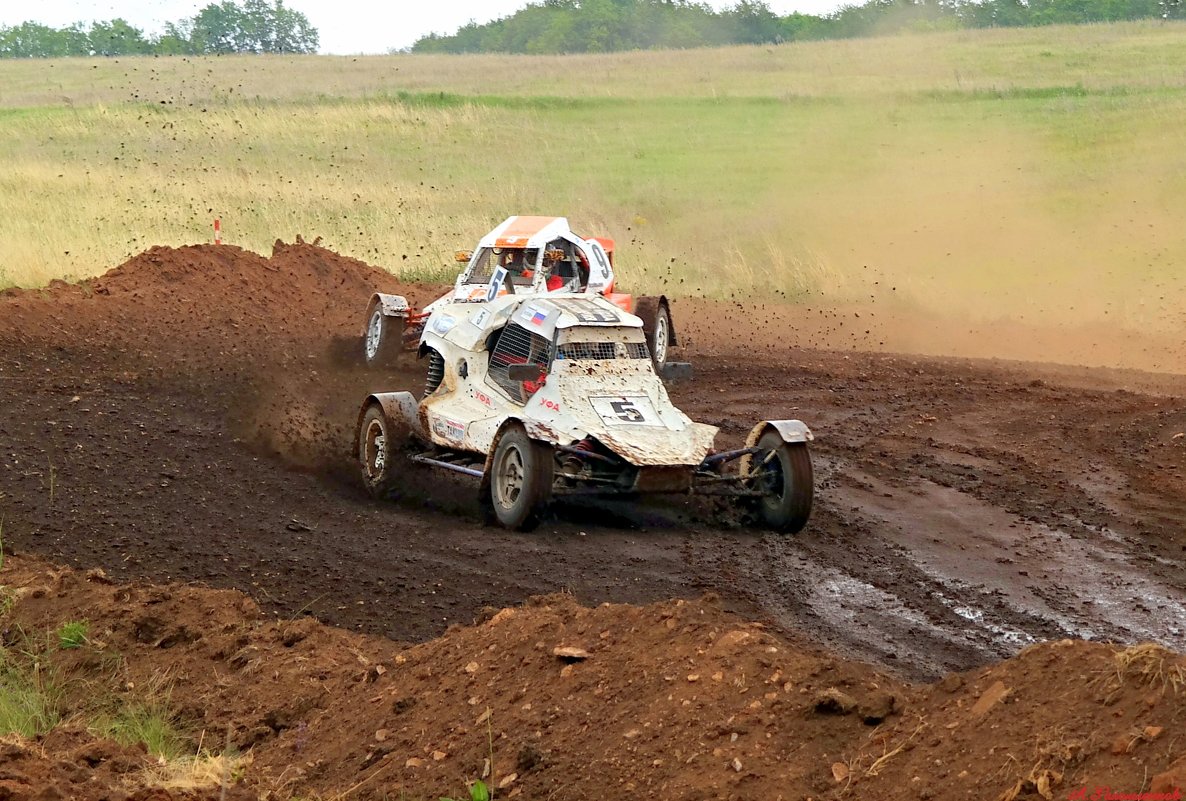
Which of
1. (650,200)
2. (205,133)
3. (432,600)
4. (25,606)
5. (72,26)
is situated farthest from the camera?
(72,26)

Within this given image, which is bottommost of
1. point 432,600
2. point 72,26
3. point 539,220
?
point 432,600

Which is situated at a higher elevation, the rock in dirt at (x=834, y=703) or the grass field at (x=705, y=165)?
the grass field at (x=705, y=165)

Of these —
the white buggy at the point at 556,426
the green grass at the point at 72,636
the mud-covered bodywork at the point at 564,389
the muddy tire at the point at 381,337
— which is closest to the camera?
the green grass at the point at 72,636

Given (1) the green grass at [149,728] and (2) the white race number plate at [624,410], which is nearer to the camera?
(1) the green grass at [149,728]

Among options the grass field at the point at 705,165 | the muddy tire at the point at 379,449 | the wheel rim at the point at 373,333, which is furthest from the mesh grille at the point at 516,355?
the grass field at the point at 705,165

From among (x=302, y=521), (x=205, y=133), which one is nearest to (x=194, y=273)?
(x=302, y=521)

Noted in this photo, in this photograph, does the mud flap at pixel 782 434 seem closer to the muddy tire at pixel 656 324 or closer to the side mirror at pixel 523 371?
the side mirror at pixel 523 371

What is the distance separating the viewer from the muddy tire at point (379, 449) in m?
12.2

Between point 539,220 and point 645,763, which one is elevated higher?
point 539,220

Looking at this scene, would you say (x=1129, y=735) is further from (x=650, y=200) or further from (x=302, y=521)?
(x=650, y=200)

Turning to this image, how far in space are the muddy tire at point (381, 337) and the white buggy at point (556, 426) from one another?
4159mm

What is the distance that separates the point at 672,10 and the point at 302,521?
68.1m

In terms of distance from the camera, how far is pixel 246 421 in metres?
14.0

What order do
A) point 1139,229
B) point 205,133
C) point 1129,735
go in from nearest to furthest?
1. point 1129,735
2. point 1139,229
3. point 205,133
